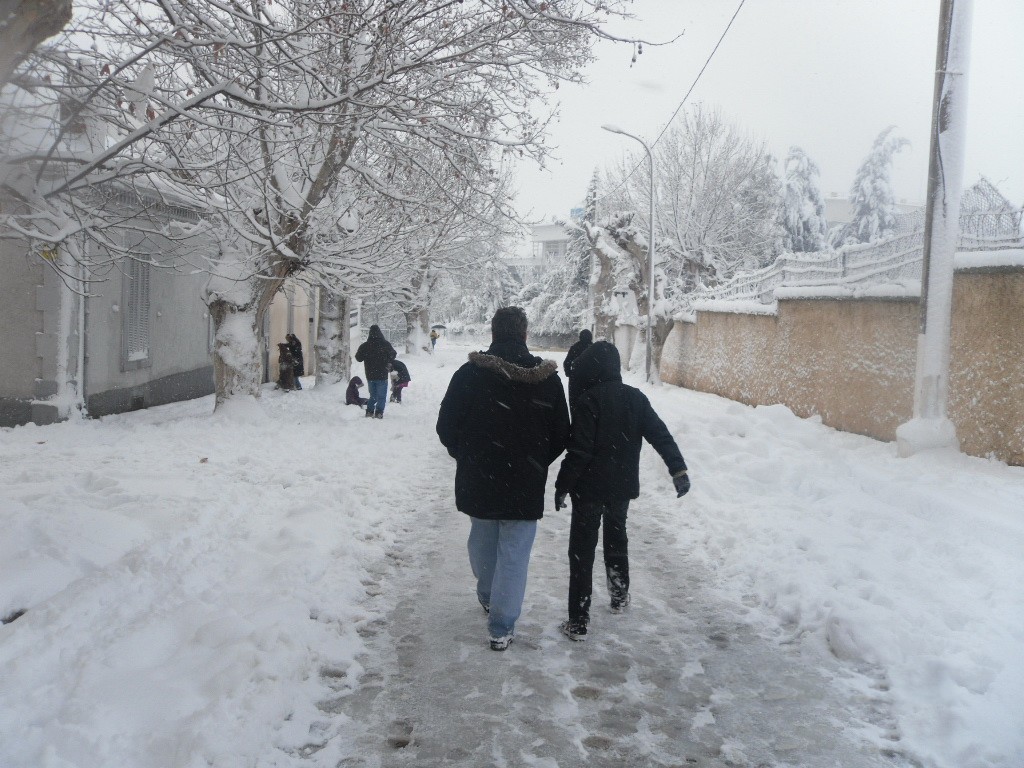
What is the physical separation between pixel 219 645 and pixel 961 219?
975cm

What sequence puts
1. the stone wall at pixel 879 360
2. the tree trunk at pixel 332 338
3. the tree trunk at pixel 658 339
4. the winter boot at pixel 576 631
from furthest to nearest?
the tree trunk at pixel 658 339
the tree trunk at pixel 332 338
the stone wall at pixel 879 360
the winter boot at pixel 576 631

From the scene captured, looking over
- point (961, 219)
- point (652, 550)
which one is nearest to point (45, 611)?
point (652, 550)

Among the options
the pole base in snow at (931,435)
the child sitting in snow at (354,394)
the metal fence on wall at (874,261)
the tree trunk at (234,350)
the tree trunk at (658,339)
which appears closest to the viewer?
the pole base in snow at (931,435)

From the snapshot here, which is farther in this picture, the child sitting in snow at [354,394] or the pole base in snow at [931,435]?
the child sitting in snow at [354,394]

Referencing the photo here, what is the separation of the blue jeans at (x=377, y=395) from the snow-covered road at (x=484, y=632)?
6.23 meters

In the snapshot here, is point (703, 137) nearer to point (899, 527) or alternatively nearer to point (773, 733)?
point (899, 527)

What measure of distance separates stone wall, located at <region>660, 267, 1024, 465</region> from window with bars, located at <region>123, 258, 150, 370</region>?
1205 cm

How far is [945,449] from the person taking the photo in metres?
9.05

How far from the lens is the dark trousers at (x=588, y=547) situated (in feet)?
16.0

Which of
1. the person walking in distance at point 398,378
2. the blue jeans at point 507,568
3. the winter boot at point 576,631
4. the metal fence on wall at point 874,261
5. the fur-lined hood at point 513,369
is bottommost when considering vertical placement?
the winter boot at point 576,631

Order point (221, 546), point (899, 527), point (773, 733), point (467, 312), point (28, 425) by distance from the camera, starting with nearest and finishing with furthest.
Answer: point (773, 733) < point (221, 546) < point (899, 527) < point (28, 425) < point (467, 312)

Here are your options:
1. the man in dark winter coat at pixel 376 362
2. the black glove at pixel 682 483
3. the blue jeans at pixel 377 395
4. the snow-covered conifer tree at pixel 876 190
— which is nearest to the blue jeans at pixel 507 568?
the black glove at pixel 682 483

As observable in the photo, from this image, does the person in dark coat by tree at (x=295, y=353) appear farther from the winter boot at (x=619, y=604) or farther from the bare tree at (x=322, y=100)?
the winter boot at (x=619, y=604)

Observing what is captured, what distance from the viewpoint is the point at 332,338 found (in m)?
20.1
